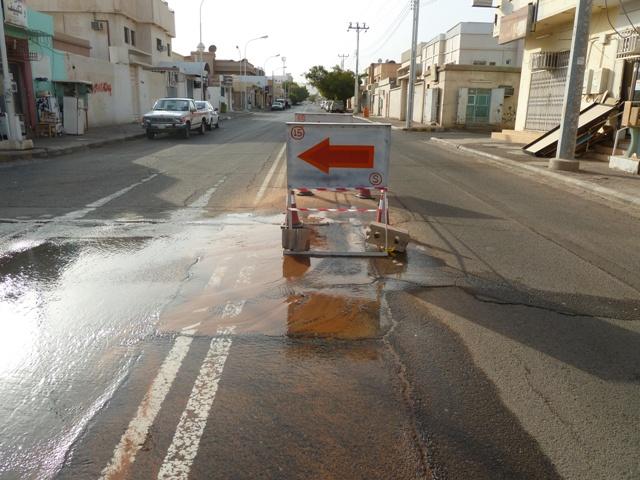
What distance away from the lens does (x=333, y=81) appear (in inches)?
3748

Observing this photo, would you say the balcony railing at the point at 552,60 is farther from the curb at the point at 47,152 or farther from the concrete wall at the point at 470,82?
the curb at the point at 47,152

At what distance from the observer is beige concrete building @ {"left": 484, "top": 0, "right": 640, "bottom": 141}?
1669cm

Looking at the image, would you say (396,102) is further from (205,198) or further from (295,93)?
(295,93)

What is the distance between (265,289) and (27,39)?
20.8m

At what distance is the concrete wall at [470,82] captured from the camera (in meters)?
36.8

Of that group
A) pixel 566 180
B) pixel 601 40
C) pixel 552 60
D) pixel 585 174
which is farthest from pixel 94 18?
pixel 566 180

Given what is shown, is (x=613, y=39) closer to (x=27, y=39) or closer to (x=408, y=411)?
(x=408, y=411)

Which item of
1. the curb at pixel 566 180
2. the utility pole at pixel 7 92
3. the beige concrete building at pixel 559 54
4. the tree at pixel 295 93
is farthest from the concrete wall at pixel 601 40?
the tree at pixel 295 93

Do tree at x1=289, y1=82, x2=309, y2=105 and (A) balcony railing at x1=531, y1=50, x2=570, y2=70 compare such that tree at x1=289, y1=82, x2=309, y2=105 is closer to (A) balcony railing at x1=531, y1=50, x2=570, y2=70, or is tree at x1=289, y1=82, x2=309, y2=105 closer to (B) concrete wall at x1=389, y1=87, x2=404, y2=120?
(B) concrete wall at x1=389, y1=87, x2=404, y2=120

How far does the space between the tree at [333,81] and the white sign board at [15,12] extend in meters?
78.7

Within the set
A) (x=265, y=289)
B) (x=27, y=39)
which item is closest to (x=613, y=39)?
(x=265, y=289)

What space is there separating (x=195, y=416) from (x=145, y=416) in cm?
29

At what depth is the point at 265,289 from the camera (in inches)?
212

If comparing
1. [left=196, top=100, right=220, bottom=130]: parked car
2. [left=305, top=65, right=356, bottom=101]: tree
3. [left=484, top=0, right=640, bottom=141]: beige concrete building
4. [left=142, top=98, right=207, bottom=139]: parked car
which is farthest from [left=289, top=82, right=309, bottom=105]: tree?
[left=484, top=0, right=640, bottom=141]: beige concrete building
